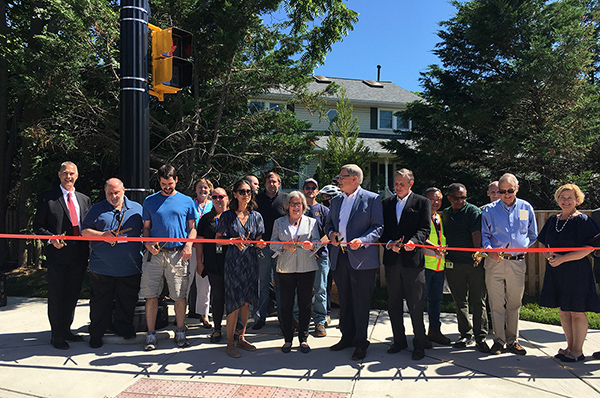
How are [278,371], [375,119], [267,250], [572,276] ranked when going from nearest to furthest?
1. [278,371]
2. [572,276]
3. [267,250]
4. [375,119]

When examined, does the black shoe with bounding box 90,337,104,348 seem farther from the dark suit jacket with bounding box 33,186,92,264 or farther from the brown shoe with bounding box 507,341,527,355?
the brown shoe with bounding box 507,341,527,355

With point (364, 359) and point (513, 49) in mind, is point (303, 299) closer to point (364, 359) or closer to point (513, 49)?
point (364, 359)

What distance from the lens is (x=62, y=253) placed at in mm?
5344

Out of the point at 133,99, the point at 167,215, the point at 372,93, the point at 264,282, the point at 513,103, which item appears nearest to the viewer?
the point at 167,215

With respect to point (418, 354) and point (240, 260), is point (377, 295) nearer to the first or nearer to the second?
point (418, 354)

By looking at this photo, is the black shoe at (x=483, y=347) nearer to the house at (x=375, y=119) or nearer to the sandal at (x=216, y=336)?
the sandal at (x=216, y=336)

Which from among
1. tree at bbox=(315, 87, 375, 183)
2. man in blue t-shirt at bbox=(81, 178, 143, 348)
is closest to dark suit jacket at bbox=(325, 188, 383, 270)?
man in blue t-shirt at bbox=(81, 178, 143, 348)

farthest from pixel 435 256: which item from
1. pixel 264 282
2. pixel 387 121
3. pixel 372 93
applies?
pixel 372 93

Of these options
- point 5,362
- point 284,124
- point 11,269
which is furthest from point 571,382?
point 11,269

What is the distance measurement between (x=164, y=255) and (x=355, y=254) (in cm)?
223

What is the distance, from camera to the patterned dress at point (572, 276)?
4570 millimetres

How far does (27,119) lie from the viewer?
38.0 ft

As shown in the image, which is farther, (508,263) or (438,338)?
(438,338)

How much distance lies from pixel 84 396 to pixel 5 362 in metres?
1.52
